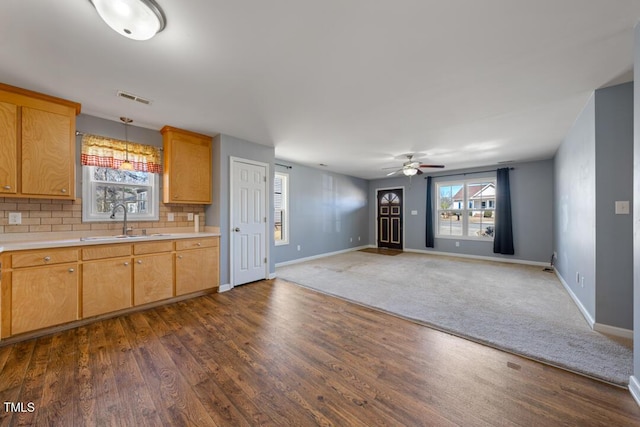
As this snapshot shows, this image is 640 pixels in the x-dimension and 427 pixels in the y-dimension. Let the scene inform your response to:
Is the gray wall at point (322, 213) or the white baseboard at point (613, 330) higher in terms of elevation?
the gray wall at point (322, 213)

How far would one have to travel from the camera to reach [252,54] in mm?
1870

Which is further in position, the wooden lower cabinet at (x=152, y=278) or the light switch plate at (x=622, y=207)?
the wooden lower cabinet at (x=152, y=278)

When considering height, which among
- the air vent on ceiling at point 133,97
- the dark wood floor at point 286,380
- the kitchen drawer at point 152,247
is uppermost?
the air vent on ceiling at point 133,97

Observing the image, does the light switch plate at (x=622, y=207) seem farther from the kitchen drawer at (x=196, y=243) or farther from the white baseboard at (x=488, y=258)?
the kitchen drawer at (x=196, y=243)

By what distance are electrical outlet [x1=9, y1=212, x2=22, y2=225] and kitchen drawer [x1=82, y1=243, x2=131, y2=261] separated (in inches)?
29.2

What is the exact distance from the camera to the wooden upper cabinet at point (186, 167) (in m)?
3.40

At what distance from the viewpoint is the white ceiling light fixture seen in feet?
4.37

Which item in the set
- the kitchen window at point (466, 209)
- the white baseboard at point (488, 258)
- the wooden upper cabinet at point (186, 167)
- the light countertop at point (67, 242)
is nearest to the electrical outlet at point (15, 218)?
the light countertop at point (67, 242)

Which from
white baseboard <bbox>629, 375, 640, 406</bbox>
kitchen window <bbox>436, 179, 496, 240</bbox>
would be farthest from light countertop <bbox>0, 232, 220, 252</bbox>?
kitchen window <bbox>436, 179, 496, 240</bbox>

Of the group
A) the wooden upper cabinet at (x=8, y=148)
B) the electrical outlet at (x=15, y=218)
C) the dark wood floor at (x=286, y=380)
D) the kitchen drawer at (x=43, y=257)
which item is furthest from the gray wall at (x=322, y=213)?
the wooden upper cabinet at (x=8, y=148)

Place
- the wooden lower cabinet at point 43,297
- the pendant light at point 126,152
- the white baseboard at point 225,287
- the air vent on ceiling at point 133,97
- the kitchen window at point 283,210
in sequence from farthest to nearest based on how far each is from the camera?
1. the kitchen window at point 283,210
2. the white baseboard at point 225,287
3. the pendant light at point 126,152
4. the air vent on ceiling at point 133,97
5. the wooden lower cabinet at point 43,297

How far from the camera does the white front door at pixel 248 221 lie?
12.6 ft

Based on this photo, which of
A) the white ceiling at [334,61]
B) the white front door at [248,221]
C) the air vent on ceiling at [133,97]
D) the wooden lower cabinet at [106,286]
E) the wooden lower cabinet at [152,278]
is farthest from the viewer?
the white front door at [248,221]

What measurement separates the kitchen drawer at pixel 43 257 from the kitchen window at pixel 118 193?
25.5 inches
